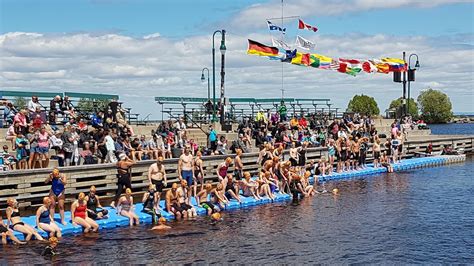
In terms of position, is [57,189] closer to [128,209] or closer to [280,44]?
[128,209]

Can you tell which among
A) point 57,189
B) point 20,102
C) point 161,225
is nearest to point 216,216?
point 161,225

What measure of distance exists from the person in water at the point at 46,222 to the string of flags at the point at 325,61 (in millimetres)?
17227

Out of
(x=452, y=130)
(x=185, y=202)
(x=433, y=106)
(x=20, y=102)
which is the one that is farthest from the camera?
(x=433, y=106)

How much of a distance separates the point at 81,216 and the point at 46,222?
1.01m

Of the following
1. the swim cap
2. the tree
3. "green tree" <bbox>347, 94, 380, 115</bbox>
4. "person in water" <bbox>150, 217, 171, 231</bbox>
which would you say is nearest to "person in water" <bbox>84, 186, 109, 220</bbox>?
"person in water" <bbox>150, 217, 171, 231</bbox>

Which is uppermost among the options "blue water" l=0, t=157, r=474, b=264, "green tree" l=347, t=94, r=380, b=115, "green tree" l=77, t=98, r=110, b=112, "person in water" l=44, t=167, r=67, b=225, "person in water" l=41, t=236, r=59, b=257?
"green tree" l=347, t=94, r=380, b=115

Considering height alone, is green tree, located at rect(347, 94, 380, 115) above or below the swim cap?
above

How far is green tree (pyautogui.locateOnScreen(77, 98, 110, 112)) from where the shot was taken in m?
30.1

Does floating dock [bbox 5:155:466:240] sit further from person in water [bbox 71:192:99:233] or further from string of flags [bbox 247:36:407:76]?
string of flags [bbox 247:36:407:76]

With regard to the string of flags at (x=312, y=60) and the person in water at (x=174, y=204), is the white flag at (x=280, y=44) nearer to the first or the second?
the string of flags at (x=312, y=60)

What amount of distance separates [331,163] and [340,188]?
4559mm

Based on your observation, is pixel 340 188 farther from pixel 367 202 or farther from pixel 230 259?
pixel 230 259

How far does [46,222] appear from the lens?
1783 cm

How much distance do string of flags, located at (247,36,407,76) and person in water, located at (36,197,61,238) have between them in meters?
17.2
